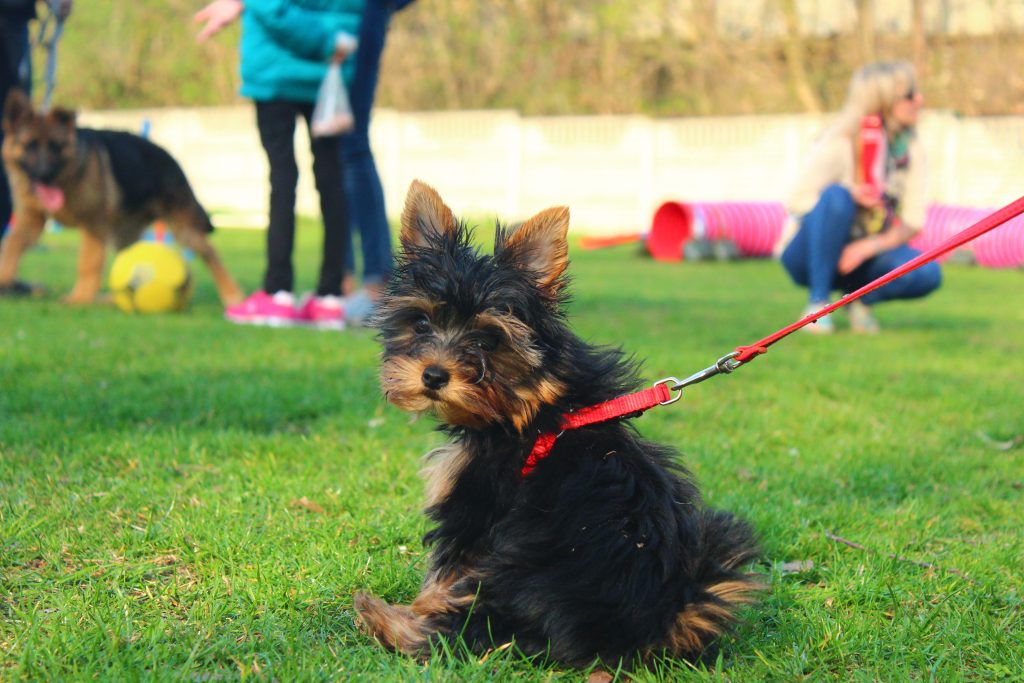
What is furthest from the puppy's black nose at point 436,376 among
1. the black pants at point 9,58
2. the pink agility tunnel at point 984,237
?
the pink agility tunnel at point 984,237

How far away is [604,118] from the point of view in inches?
982

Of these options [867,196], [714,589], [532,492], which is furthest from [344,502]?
[867,196]

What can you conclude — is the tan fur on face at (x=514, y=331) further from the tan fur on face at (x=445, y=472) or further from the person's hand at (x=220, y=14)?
the person's hand at (x=220, y=14)

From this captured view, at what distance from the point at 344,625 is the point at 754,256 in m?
17.0

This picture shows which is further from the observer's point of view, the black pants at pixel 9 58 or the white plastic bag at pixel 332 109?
the black pants at pixel 9 58

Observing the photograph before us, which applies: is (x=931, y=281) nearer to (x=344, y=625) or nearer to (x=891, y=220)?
(x=891, y=220)

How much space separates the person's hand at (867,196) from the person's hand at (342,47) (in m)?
4.28

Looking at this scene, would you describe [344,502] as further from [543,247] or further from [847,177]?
[847,177]

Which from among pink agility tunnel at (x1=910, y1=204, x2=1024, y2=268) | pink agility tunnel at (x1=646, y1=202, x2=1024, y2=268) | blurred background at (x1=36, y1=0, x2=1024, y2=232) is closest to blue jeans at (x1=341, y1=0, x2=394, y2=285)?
pink agility tunnel at (x1=646, y1=202, x2=1024, y2=268)

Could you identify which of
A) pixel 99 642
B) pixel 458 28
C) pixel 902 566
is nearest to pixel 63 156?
pixel 99 642

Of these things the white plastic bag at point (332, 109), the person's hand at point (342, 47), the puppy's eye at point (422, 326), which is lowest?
the puppy's eye at point (422, 326)

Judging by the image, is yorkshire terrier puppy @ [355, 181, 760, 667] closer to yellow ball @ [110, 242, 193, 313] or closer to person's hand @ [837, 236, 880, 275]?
person's hand @ [837, 236, 880, 275]

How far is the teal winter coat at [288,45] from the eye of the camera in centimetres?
733

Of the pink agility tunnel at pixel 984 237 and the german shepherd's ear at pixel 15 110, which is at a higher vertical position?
the german shepherd's ear at pixel 15 110
